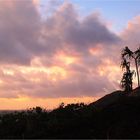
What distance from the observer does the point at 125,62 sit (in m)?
68.2

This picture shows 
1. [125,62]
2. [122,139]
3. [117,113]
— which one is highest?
[125,62]

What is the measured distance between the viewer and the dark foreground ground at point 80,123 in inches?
1692

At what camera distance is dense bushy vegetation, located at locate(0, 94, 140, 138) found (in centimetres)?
4300

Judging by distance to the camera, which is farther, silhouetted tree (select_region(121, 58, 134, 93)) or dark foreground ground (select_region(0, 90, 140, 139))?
silhouetted tree (select_region(121, 58, 134, 93))

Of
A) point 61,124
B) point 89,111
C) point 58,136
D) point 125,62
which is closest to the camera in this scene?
point 58,136

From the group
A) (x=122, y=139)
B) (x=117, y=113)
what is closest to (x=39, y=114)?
(x=117, y=113)

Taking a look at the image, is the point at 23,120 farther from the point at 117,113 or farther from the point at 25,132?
the point at 117,113

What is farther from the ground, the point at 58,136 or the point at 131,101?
the point at 131,101

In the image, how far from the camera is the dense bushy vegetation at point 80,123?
141 feet

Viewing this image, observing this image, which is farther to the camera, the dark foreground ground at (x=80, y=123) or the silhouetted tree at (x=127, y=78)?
the silhouetted tree at (x=127, y=78)

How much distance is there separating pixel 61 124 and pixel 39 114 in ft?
25.3

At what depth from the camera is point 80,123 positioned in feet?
150

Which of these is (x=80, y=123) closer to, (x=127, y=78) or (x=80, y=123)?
(x=80, y=123)

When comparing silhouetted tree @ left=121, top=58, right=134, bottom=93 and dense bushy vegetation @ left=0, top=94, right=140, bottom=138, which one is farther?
silhouetted tree @ left=121, top=58, right=134, bottom=93
